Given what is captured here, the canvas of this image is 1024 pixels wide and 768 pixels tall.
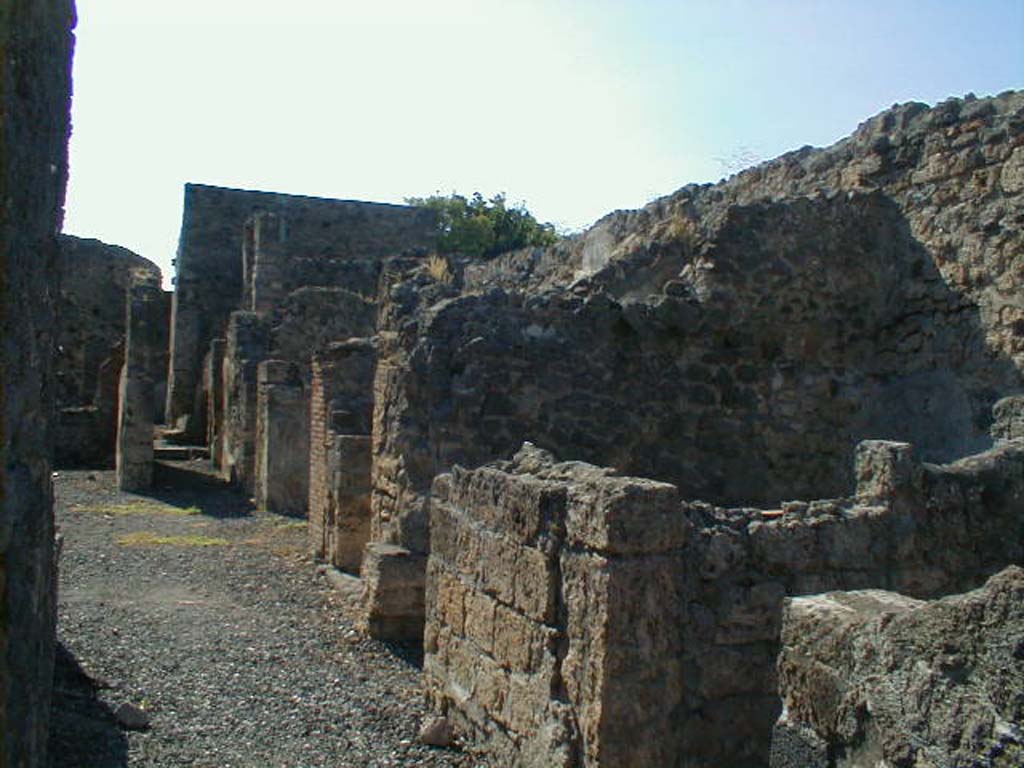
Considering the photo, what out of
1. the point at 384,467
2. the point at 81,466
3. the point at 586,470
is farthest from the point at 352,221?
the point at 586,470

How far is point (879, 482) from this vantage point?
4789mm

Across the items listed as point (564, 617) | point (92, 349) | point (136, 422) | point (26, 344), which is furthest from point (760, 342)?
point (92, 349)

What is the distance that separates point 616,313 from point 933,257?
2.74 metres

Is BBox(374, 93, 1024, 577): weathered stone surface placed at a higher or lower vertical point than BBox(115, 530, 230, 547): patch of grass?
higher

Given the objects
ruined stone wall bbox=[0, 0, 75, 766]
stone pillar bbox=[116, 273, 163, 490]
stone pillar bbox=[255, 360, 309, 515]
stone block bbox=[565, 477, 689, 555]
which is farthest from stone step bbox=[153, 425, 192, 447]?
ruined stone wall bbox=[0, 0, 75, 766]

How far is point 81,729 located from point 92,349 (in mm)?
23188

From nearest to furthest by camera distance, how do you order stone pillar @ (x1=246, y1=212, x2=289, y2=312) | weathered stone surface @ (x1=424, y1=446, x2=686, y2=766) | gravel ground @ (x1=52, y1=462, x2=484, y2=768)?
weathered stone surface @ (x1=424, y1=446, x2=686, y2=766)
gravel ground @ (x1=52, y1=462, x2=484, y2=768)
stone pillar @ (x1=246, y1=212, x2=289, y2=312)

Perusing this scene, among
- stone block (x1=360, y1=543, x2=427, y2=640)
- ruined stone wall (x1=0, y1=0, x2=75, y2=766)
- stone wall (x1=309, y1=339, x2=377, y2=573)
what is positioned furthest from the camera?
stone wall (x1=309, y1=339, x2=377, y2=573)

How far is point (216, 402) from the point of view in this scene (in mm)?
20766

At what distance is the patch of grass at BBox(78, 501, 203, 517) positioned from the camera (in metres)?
14.4

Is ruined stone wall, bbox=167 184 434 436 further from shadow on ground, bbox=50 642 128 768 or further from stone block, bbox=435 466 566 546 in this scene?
stone block, bbox=435 466 566 546

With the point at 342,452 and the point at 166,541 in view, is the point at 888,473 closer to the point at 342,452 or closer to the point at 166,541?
the point at 342,452

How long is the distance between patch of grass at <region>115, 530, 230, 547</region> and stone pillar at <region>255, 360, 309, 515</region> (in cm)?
206

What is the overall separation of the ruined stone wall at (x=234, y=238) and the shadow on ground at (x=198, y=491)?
6049mm
